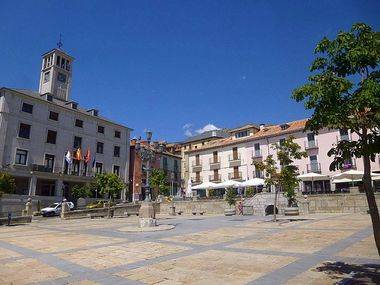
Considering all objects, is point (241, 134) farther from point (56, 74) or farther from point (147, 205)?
point (147, 205)

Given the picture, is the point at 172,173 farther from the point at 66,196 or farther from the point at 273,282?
the point at 273,282

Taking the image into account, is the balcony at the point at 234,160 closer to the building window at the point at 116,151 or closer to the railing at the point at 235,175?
the railing at the point at 235,175

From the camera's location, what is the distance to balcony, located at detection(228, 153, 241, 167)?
48.0 meters

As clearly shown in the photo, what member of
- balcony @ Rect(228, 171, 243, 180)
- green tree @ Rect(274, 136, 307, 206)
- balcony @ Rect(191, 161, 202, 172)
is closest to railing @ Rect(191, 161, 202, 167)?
balcony @ Rect(191, 161, 202, 172)

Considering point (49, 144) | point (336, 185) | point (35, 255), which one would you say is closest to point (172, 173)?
point (49, 144)

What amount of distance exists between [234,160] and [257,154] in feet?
14.1

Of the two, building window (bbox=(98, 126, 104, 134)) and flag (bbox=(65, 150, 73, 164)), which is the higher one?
building window (bbox=(98, 126, 104, 134))

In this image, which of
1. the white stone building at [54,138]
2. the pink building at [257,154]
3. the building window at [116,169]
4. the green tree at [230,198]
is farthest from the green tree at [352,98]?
the building window at [116,169]

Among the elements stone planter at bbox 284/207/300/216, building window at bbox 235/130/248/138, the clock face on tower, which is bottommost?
stone planter at bbox 284/207/300/216

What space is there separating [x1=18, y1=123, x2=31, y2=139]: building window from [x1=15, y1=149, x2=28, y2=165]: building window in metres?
1.83

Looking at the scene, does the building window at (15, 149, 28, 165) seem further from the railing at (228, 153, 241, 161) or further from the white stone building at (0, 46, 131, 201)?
the railing at (228, 153, 241, 161)

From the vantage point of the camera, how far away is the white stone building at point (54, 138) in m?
37.0

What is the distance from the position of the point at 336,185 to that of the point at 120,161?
3165 cm

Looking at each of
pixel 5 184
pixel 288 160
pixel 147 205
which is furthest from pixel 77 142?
pixel 288 160
